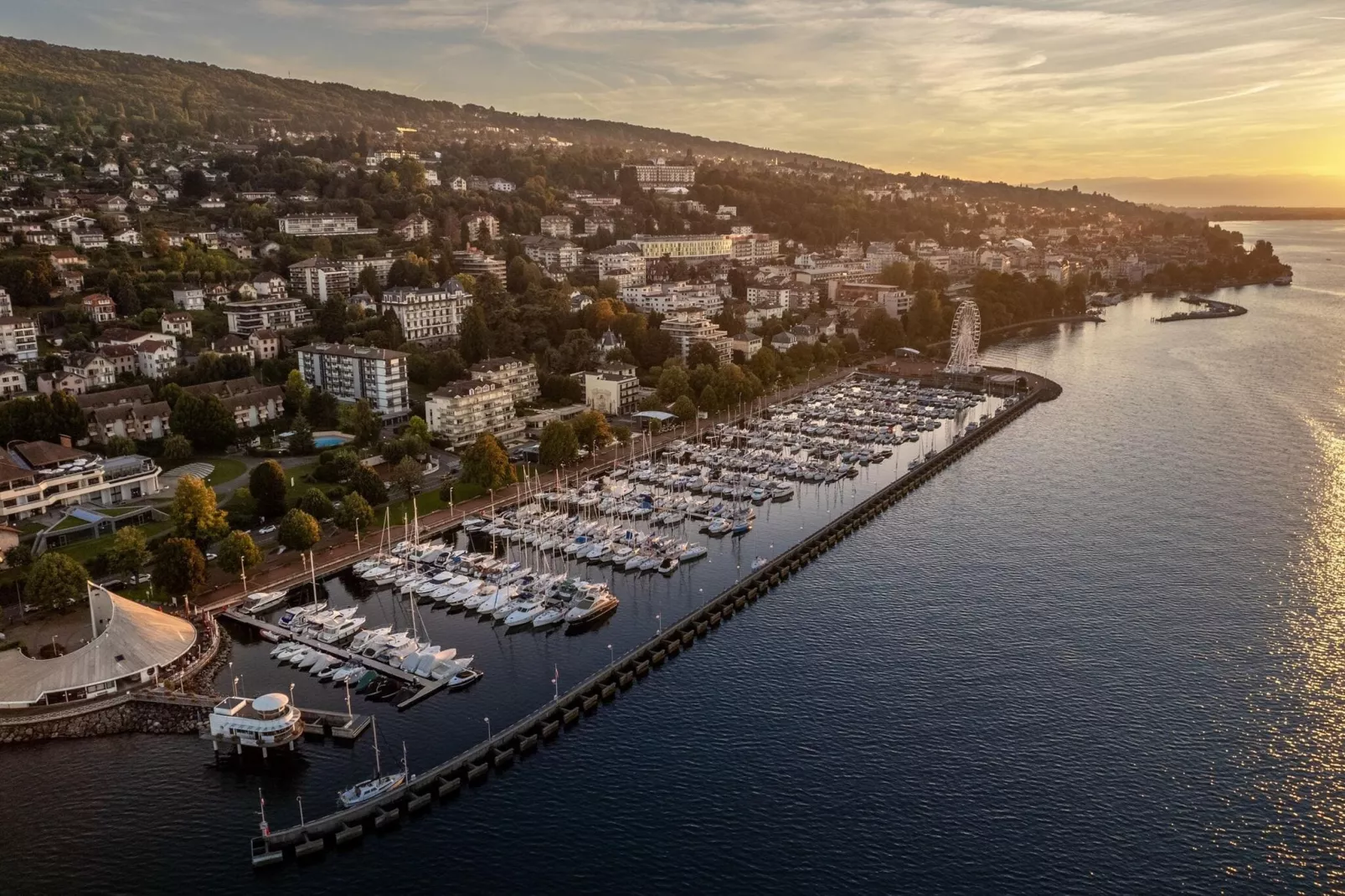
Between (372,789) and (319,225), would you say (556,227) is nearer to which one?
(319,225)

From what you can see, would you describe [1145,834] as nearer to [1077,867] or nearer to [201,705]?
[1077,867]

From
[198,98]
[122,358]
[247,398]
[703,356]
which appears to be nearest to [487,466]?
[247,398]

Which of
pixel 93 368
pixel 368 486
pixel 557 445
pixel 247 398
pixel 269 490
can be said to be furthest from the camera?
pixel 93 368

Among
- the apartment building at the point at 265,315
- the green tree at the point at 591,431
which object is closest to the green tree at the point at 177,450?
the apartment building at the point at 265,315

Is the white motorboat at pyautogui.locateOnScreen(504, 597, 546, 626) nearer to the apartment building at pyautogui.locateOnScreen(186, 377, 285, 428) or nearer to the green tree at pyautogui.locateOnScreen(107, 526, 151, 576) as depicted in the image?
the green tree at pyautogui.locateOnScreen(107, 526, 151, 576)

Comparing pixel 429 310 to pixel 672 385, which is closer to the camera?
pixel 672 385

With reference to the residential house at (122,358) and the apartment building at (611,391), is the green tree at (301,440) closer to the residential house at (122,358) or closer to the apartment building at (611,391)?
the residential house at (122,358)

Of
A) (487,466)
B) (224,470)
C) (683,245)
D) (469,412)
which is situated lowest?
(224,470)

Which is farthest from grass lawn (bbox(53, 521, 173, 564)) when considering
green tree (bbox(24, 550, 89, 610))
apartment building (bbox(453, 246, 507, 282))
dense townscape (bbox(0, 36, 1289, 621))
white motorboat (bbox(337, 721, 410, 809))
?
apartment building (bbox(453, 246, 507, 282))
